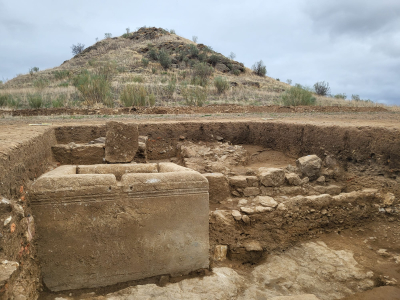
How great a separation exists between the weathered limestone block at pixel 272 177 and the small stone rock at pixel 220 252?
4.06 feet

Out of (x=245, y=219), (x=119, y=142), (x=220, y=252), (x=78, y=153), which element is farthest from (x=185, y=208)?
(x=78, y=153)

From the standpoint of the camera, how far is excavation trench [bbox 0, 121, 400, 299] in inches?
103

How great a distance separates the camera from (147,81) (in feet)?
64.8

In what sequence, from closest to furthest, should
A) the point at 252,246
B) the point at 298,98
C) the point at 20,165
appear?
1. the point at 20,165
2. the point at 252,246
3. the point at 298,98

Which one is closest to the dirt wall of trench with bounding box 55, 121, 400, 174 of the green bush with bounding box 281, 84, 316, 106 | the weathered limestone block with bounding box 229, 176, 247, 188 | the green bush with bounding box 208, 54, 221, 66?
the weathered limestone block with bounding box 229, 176, 247, 188

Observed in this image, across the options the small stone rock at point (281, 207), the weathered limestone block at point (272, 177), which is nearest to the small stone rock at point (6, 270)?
the small stone rock at point (281, 207)

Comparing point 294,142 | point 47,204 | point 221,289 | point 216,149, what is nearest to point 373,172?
point 294,142

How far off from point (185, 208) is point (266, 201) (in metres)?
1.56

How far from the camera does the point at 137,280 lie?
285 cm

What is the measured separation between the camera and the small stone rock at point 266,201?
12.9ft

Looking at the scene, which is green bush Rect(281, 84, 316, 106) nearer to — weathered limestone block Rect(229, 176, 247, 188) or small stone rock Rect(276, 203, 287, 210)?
weathered limestone block Rect(229, 176, 247, 188)

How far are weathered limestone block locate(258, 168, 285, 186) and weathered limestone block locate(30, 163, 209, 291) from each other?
166 centimetres

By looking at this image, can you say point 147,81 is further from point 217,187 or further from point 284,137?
point 217,187

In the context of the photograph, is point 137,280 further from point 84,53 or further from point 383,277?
point 84,53
